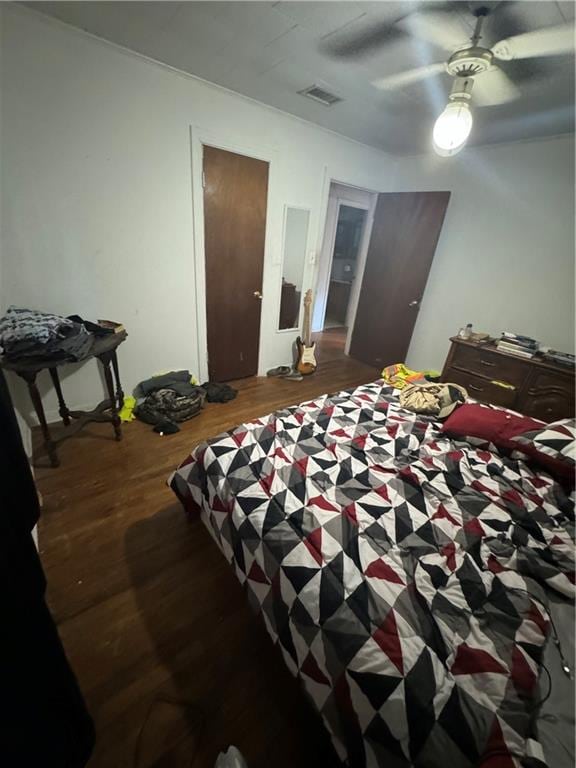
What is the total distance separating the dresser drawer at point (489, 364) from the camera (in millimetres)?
2502

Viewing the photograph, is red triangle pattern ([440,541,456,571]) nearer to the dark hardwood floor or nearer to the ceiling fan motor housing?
the dark hardwood floor

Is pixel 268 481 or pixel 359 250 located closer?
pixel 268 481

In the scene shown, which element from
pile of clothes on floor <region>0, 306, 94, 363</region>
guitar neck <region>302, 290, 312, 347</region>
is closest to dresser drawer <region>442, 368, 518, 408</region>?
guitar neck <region>302, 290, 312, 347</region>

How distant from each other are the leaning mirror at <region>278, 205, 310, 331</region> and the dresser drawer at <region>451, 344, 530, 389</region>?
1738 mm

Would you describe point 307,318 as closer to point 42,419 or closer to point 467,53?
point 467,53

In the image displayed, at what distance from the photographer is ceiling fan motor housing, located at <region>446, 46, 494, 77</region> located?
1341 mm

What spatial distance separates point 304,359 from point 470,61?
2502 millimetres

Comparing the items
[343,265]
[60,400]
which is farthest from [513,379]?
[343,265]

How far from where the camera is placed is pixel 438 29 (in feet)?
4.66

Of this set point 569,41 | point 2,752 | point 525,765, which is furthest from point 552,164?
point 2,752

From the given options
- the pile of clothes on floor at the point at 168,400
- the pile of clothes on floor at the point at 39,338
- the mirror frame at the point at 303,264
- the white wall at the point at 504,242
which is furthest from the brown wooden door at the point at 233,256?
the white wall at the point at 504,242

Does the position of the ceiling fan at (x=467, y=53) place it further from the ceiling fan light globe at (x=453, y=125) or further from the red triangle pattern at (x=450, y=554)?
the red triangle pattern at (x=450, y=554)

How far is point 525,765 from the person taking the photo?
1.88ft

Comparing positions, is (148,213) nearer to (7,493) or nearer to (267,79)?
(267,79)
